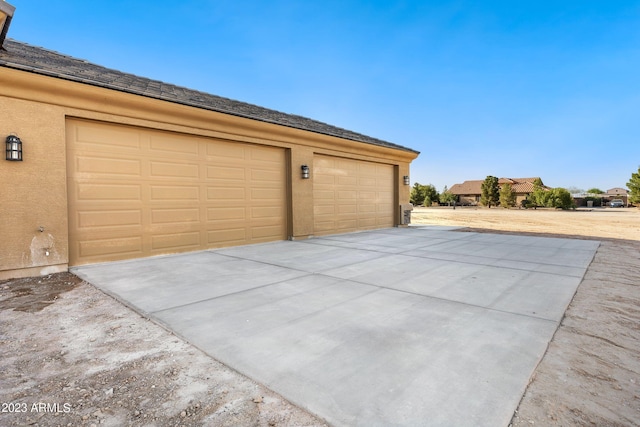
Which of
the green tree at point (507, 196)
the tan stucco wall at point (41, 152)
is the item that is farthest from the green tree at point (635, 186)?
the tan stucco wall at point (41, 152)

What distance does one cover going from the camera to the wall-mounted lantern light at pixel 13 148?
457 cm

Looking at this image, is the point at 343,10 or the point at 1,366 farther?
the point at 343,10

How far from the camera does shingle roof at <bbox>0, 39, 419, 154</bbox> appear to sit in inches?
191

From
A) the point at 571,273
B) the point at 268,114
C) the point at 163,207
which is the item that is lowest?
the point at 571,273

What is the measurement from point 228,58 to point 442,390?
1809 centimetres

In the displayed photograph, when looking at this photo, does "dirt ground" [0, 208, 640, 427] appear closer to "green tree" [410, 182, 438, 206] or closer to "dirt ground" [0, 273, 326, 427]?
"dirt ground" [0, 273, 326, 427]

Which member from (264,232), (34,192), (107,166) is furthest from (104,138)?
(264,232)

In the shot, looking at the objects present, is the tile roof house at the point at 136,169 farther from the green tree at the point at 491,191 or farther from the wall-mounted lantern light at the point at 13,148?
the green tree at the point at 491,191

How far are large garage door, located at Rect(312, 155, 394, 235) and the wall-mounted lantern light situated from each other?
659cm

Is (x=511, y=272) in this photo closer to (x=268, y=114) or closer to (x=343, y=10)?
(x=268, y=114)

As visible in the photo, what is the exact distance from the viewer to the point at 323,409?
165 centimetres

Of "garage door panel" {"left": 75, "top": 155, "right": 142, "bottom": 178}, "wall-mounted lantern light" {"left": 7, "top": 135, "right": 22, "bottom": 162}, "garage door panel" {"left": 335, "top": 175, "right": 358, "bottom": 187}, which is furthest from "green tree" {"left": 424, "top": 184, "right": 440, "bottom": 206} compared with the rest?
"wall-mounted lantern light" {"left": 7, "top": 135, "right": 22, "bottom": 162}

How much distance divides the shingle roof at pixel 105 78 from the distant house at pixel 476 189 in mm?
52448

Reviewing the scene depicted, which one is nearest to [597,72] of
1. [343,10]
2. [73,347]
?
[343,10]
